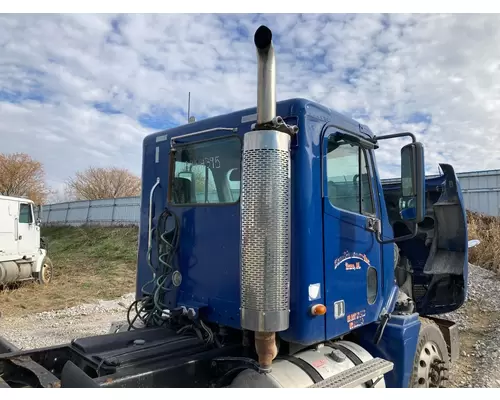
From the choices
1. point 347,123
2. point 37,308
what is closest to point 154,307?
point 347,123

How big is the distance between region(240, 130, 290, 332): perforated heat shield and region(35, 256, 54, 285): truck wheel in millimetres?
11401

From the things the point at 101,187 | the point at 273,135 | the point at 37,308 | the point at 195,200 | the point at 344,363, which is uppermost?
the point at 101,187

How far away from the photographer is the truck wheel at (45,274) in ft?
39.8

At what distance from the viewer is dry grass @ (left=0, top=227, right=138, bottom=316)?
10016mm

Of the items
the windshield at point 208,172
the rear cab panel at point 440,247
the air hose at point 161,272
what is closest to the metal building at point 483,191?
the rear cab panel at point 440,247

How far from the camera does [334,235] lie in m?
3.05

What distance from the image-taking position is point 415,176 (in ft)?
9.84

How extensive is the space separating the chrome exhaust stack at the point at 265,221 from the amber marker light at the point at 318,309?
273mm

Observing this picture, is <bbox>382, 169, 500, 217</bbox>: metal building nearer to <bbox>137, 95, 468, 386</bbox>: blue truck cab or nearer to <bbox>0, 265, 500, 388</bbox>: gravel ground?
<bbox>0, 265, 500, 388</bbox>: gravel ground

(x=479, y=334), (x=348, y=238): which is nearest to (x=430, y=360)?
(x=348, y=238)

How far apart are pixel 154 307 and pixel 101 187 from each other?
3337cm

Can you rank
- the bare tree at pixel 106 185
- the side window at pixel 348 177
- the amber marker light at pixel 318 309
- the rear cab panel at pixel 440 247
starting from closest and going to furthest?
1. the amber marker light at pixel 318 309
2. the side window at pixel 348 177
3. the rear cab panel at pixel 440 247
4. the bare tree at pixel 106 185

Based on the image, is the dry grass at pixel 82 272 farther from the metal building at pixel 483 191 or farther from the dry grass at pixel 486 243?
the metal building at pixel 483 191

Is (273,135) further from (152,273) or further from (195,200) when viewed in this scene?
(152,273)
